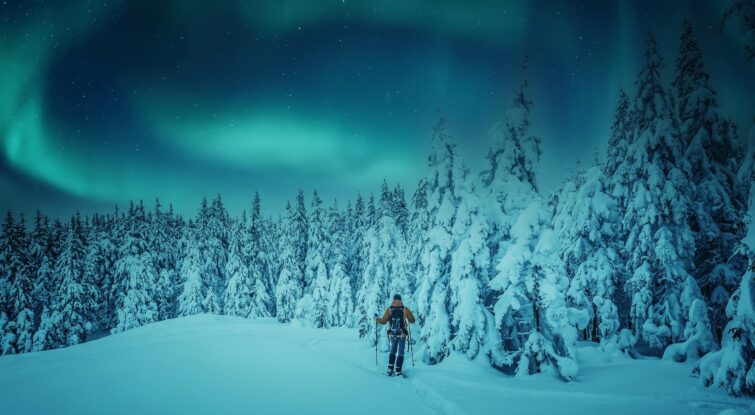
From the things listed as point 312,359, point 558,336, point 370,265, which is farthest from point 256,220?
point 558,336

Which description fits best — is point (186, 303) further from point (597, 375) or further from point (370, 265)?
point (597, 375)

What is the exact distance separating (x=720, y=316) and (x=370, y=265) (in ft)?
74.9

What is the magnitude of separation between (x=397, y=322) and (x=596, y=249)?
613 inches

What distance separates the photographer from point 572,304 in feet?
72.6

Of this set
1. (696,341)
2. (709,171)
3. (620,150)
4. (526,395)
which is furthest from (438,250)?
(620,150)

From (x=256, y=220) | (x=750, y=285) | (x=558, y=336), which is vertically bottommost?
(x=558, y=336)

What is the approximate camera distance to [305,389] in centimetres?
836

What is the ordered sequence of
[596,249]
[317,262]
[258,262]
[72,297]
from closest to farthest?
[596,249] → [72,297] → [317,262] → [258,262]

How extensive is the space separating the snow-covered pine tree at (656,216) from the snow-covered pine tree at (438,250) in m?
9.34

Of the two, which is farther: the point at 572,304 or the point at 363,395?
the point at 572,304

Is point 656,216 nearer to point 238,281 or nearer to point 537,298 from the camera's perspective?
point 537,298

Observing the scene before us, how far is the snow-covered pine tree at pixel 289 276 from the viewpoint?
4078 cm

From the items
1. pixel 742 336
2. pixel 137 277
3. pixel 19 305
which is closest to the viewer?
pixel 742 336

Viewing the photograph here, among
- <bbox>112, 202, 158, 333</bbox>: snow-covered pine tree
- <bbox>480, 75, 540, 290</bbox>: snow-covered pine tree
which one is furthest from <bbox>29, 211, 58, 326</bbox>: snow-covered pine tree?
<bbox>480, 75, 540, 290</bbox>: snow-covered pine tree
